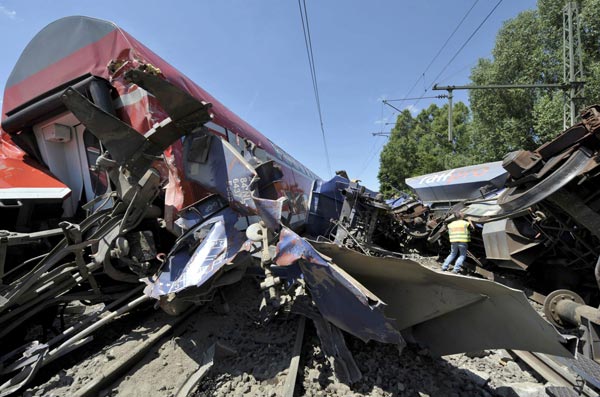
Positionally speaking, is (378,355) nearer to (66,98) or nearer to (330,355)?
(330,355)

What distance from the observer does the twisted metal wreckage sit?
7.60 feet

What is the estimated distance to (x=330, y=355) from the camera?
262 centimetres

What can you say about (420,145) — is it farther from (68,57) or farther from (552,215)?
(68,57)

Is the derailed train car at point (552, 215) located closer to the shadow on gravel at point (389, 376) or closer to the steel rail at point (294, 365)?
the shadow on gravel at point (389, 376)

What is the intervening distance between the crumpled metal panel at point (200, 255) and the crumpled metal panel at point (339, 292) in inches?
23.6

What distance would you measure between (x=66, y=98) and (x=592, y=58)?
21244 mm

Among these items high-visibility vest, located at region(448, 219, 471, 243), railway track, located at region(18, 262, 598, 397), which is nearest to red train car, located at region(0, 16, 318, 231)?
railway track, located at region(18, 262, 598, 397)

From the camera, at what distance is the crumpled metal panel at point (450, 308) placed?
2.11 m

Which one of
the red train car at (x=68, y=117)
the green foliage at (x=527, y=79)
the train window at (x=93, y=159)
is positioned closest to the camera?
the red train car at (x=68, y=117)

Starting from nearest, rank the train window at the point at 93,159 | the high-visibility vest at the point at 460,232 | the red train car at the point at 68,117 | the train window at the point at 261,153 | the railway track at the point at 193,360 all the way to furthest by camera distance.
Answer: the railway track at the point at 193,360 < the red train car at the point at 68,117 < the train window at the point at 93,159 < the train window at the point at 261,153 < the high-visibility vest at the point at 460,232

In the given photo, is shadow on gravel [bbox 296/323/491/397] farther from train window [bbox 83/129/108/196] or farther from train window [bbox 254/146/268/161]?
train window [bbox 254/146/268/161]

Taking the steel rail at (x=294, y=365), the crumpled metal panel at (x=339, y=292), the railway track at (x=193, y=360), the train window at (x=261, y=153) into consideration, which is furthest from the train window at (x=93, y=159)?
the steel rail at (x=294, y=365)

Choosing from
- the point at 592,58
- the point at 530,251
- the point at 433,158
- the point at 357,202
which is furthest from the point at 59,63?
the point at 433,158

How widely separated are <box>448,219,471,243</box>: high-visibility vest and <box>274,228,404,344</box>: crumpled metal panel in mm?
5241
